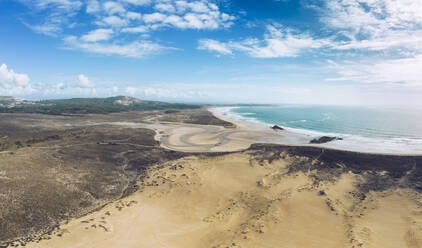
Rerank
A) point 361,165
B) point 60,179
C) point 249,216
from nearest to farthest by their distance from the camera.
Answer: point 249,216 → point 60,179 → point 361,165

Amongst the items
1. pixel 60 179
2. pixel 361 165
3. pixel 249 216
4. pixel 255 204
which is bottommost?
pixel 249 216

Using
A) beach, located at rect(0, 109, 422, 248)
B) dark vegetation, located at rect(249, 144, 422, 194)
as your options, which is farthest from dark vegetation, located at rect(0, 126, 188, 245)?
dark vegetation, located at rect(249, 144, 422, 194)

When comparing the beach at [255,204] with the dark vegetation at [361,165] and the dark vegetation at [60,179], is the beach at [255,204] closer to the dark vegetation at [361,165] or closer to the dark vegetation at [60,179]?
the dark vegetation at [361,165]

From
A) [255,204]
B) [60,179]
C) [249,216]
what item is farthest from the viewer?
[60,179]

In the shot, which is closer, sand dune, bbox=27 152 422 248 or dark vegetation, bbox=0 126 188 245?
sand dune, bbox=27 152 422 248

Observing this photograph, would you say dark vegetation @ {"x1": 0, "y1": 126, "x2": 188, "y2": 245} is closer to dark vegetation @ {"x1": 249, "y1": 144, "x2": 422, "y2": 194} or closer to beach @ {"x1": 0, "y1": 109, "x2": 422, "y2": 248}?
beach @ {"x1": 0, "y1": 109, "x2": 422, "y2": 248}

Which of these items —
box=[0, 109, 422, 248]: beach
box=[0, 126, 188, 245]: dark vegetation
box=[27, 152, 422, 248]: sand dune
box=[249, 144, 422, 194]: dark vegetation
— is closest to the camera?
box=[27, 152, 422, 248]: sand dune

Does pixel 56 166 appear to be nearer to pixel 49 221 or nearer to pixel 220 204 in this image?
pixel 49 221

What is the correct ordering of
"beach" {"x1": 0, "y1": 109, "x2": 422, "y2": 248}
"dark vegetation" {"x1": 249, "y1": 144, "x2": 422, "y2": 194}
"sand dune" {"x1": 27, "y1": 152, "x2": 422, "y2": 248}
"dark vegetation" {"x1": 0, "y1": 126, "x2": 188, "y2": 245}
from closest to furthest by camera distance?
"sand dune" {"x1": 27, "y1": 152, "x2": 422, "y2": 248}
"beach" {"x1": 0, "y1": 109, "x2": 422, "y2": 248}
"dark vegetation" {"x1": 0, "y1": 126, "x2": 188, "y2": 245}
"dark vegetation" {"x1": 249, "y1": 144, "x2": 422, "y2": 194}

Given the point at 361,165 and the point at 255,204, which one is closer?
the point at 255,204

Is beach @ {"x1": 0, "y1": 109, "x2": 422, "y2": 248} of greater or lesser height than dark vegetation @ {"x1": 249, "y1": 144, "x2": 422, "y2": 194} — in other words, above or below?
below

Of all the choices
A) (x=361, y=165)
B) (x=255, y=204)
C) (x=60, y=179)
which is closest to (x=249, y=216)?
(x=255, y=204)

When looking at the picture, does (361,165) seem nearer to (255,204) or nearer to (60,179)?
(255,204)
